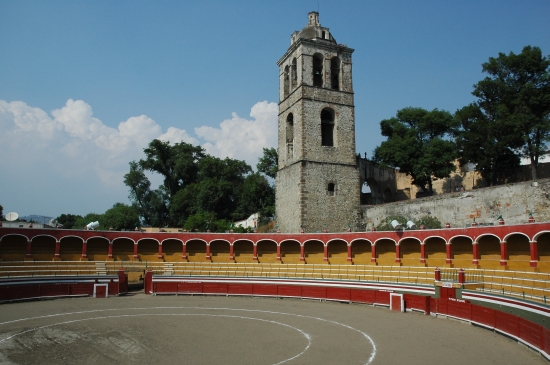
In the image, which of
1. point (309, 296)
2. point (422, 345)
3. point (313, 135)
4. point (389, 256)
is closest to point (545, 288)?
point (422, 345)

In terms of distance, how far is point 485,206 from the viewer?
1356 inches

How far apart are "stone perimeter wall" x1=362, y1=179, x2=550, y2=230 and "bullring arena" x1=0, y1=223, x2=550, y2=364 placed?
8.65 ft

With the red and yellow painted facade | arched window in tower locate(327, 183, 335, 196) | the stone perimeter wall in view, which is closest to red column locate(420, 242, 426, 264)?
the red and yellow painted facade

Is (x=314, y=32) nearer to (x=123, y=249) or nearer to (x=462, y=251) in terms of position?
(x=462, y=251)

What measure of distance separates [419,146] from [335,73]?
1183cm

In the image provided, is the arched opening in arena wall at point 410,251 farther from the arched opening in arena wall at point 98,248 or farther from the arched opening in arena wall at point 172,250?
the arched opening in arena wall at point 98,248

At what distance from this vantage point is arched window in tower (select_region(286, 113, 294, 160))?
45.7 meters

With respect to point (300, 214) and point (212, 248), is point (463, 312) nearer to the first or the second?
point (300, 214)

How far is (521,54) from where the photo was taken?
41000 millimetres

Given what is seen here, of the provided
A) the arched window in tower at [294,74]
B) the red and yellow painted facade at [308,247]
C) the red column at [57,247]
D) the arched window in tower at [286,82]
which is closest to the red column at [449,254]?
the red and yellow painted facade at [308,247]

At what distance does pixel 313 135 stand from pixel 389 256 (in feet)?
44.5

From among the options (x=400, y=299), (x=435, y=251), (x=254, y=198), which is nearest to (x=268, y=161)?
(x=254, y=198)

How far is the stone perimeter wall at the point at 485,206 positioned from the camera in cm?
3120

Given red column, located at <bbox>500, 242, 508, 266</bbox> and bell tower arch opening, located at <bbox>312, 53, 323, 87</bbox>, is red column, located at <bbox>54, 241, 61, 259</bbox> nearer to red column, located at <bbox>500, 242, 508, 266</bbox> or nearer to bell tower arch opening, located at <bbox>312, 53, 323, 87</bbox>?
bell tower arch opening, located at <bbox>312, 53, 323, 87</bbox>
